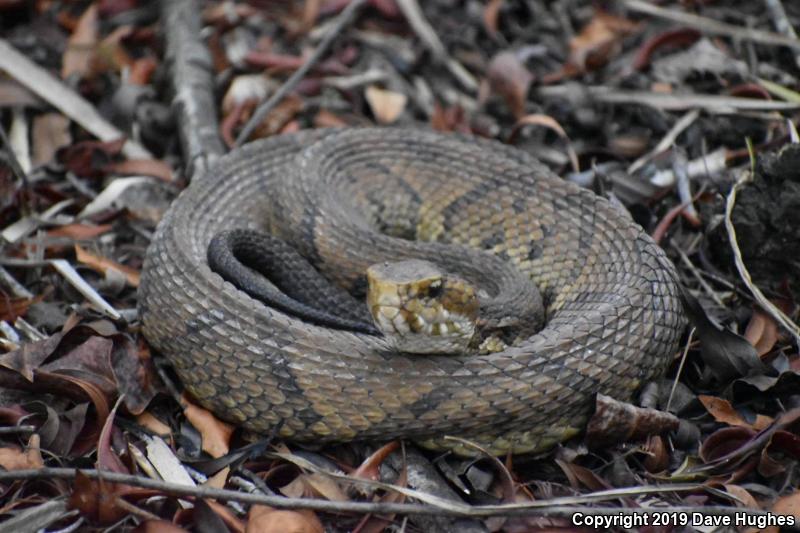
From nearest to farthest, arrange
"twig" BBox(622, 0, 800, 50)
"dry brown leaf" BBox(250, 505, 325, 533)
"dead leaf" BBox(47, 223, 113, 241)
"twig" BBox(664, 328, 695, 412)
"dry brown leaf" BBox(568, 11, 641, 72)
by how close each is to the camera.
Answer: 1. "dry brown leaf" BBox(250, 505, 325, 533)
2. "twig" BBox(664, 328, 695, 412)
3. "dead leaf" BBox(47, 223, 113, 241)
4. "twig" BBox(622, 0, 800, 50)
5. "dry brown leaf" BBox(568, 11, 641, 72)

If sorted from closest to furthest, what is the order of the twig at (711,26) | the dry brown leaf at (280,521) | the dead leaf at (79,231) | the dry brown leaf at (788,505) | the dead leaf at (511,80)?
the dry brown leaf at (280,521) < the dry brown leaf at (788,505) < the dead leaf at (79,231) < the twig at (711,26) < the dead leaf at (511,80)

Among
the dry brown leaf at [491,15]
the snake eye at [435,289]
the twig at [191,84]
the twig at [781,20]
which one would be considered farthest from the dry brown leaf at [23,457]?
the twig at [781,20]

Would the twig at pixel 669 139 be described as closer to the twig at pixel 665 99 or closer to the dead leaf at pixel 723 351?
the twig at pixel 665 99

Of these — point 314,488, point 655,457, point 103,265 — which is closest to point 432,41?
point 103,265

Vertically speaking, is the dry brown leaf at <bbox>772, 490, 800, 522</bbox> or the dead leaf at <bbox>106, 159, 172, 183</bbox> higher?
the dead leaf at <bbox>106, 159, 172, 183</bbox>

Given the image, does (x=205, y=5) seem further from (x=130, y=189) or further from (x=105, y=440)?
(x=105, y=440)

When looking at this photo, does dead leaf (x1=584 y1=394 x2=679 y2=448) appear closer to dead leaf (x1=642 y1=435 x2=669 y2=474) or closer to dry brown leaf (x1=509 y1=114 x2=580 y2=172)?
dead leaf (x1=642 y1=435 x2=669 y2=474)

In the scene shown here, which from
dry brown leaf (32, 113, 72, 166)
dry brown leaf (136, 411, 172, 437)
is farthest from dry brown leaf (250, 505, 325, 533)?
dry brown leaf (32, 113, 72, 166)

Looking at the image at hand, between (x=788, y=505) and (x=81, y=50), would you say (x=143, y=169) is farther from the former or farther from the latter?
(x=788, y=505)
